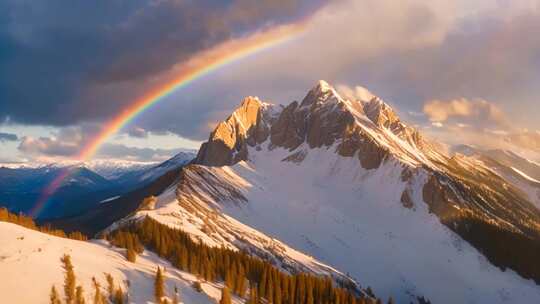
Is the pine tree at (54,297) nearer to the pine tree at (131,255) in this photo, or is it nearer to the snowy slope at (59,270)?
the snowy slope at (59,270)

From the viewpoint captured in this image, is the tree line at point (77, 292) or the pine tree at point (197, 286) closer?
the tree line at point (77, 292)

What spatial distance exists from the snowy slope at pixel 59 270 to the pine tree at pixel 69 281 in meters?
0.86

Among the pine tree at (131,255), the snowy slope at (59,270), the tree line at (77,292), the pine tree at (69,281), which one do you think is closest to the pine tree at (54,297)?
the tree line at (77,292)

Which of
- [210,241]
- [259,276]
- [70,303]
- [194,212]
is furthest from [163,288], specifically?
[194,212]

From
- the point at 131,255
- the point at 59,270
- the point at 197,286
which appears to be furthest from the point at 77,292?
the point at 197,286

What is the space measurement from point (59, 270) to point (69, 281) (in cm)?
530

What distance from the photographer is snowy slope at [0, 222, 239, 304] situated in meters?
75.5

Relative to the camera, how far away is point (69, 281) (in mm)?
77688

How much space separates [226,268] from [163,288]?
35.4 meters

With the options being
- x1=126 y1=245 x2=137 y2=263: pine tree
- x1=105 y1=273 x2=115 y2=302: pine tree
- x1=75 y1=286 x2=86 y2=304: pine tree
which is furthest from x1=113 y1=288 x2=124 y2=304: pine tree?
x1=126 y1=245 x2=137 y2=263: pine tree

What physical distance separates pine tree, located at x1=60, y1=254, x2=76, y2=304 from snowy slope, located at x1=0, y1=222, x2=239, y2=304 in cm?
86

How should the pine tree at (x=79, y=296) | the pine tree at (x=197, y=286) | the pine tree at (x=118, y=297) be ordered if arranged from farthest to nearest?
the pine tree at (x=197, y=286) → the pine tree at (x=118, y=297) → the pine tree at (x=79, y=296)

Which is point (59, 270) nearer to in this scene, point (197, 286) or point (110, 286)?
point (110, 286)

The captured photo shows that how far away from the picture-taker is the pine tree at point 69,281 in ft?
247
